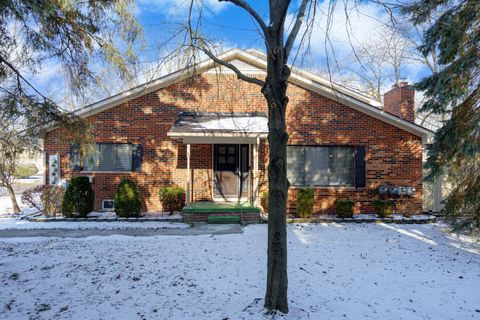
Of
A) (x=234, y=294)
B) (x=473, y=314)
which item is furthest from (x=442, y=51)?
(x=234, y=294)

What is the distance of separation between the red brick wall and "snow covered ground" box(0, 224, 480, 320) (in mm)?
3248

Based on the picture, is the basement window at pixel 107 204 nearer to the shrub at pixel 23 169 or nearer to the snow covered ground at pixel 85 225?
the snow covered ground at pixel 85 225

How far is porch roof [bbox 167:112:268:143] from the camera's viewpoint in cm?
952

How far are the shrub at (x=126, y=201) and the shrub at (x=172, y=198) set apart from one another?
30.9 inches

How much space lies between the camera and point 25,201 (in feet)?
39.1

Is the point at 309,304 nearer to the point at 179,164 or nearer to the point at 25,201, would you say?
the point at 179,164

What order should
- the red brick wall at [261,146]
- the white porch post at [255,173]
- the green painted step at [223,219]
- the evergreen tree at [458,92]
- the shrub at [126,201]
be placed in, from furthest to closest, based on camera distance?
the red brick wall at [261,146] → the white porch post at [255,173] → the shrub at [126,201] → the green painted step at [223,219] → the evergreen tree at [458,92]

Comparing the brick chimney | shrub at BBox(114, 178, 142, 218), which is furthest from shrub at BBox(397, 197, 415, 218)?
shrub at BBox(114, 178, 142, 218)

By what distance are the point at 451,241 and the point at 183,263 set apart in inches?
260

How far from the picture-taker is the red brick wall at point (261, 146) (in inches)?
424

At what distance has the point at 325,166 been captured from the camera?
11.0 m

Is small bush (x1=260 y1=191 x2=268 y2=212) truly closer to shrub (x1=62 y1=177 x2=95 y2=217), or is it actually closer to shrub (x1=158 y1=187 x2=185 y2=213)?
shrub (x1=158 y1=187 x2=185 y2=213)

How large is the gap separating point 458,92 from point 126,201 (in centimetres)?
929

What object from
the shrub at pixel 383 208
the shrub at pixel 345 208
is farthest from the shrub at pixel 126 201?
the shrub at pixel 383 208
